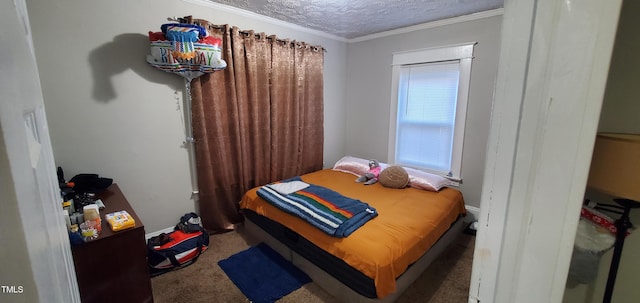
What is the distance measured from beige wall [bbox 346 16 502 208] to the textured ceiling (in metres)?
0.19

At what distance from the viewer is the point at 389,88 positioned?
3.35m

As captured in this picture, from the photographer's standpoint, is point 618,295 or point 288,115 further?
point 288,115

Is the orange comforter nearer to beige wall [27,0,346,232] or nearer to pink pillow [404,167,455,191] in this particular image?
pink pillow [404,167,455,191]

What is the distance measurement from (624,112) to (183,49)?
7.99 ft

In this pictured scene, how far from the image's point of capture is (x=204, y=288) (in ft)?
6.21

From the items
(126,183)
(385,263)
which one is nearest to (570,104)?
(385,263)

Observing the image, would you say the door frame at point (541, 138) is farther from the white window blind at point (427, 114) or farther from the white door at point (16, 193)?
the white window blind at point (427, 114)

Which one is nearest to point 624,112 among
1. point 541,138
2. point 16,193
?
point 541,138

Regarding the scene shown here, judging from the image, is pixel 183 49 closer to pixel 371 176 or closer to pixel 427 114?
pixel 371 176

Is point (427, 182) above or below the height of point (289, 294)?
above

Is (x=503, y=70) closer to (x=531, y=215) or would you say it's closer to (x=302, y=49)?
(x=531, y=215)

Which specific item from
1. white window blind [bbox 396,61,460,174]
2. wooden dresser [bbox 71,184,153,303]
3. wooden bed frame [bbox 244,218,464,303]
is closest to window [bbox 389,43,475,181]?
white window blind [bbox 396,61,460,174]

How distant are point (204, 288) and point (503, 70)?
220 centimetres

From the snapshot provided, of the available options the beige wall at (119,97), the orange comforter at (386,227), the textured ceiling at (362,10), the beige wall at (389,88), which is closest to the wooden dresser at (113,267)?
the beige wall at (119,97)
